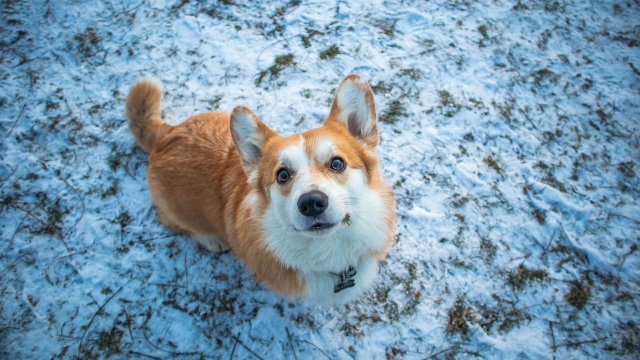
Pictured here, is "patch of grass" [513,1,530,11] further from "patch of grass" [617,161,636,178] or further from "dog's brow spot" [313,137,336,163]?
"dog's brow spot" [313,137,336,163]

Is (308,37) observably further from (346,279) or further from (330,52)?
(346,279)

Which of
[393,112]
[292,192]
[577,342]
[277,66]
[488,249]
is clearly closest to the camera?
[292,192]

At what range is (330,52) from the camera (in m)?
3.76

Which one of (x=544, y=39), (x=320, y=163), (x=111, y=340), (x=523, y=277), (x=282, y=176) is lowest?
(x=111, y=340)

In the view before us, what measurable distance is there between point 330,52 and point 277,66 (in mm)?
→ 664

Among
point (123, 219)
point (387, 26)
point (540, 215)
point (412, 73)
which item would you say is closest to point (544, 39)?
point (412, 73)

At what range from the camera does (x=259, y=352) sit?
2512mm

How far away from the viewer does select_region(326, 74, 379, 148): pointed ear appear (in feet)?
6.58

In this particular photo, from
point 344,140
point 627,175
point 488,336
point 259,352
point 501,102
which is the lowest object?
point 259,352

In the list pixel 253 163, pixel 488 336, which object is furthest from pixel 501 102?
pixel 253 163

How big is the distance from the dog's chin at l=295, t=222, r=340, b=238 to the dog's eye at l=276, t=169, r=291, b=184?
0.32 metres

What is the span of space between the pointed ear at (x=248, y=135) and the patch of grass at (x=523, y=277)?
236 cm

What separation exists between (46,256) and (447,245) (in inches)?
145

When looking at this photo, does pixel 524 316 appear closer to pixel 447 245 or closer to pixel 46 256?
pixel 447 245
